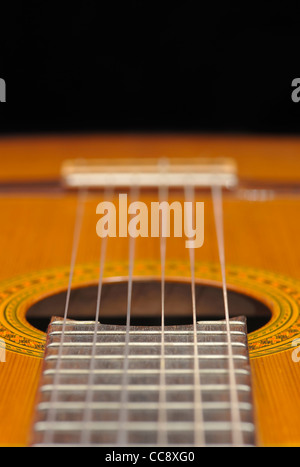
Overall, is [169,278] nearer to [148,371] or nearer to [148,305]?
[148,305]

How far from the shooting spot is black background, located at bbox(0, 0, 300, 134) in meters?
1.89

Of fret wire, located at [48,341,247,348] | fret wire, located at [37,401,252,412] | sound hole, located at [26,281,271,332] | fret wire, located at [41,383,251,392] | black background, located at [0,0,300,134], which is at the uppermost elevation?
black background, located at [0,0,300,134]

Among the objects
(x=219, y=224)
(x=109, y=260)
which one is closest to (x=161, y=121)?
(x=219, y=224)

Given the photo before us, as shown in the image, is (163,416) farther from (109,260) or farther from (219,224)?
(219,224)

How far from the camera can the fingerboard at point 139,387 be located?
1.87 ft

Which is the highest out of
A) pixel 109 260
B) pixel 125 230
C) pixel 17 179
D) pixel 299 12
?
pixel 299 12

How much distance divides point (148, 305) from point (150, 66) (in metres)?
1.19

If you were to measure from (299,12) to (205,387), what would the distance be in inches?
59.6

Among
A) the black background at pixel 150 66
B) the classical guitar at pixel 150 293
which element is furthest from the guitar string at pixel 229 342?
the black background at pixel 150 66

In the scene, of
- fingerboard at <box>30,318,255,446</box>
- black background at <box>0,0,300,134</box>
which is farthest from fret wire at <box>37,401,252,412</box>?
black background at <box>0,0,300,134</box>

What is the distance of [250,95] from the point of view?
6.47 feet

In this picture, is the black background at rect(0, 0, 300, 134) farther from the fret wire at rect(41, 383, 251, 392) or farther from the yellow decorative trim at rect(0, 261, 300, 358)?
the fret wire at rect(41, 383, 251, 392)
